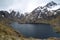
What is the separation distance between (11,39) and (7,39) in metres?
0.73

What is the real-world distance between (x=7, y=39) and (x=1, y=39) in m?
0.66

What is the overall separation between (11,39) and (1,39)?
49.9 inches

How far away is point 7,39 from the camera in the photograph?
18.1 meters

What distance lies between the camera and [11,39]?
18.7 metres

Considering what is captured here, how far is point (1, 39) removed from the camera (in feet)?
59.0
